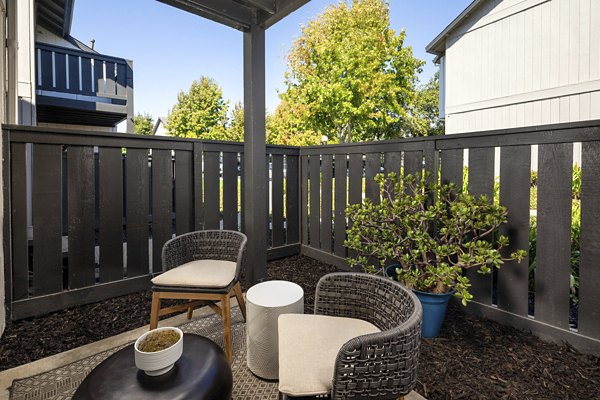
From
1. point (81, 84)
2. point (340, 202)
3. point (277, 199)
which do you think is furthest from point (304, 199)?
point (81, 84)

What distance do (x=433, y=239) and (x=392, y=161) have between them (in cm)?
94

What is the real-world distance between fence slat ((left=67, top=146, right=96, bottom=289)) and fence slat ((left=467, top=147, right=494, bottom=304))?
302 centimetres

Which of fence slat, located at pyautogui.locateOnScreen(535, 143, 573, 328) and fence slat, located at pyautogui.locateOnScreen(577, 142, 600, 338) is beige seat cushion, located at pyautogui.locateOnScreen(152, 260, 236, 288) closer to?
fence slat, located at pyautogui.locateOnScreen(535, 143, 573, 328)

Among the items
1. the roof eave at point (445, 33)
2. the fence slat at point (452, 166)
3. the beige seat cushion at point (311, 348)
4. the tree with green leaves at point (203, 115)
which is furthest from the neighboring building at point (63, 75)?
the tree with green leaves at point (203, 115)

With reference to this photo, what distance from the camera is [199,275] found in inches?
81.2

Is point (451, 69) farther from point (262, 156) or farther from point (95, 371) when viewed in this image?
point (95, 371)

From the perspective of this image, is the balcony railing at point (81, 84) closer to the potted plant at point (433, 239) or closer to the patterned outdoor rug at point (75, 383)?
the patterned outdoor rug at point (75, 383)

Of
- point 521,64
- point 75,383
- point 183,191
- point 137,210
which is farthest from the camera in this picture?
point 521,64

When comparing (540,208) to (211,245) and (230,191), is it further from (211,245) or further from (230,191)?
(230,191)

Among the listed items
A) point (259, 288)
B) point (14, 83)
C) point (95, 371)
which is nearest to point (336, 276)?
point (259, 288)

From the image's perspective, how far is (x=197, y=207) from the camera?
10.7 feet

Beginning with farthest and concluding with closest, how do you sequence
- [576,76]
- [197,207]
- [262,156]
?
[576,76]
[197,207]
[262,156]

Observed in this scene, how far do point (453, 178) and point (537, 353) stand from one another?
1.25 meters

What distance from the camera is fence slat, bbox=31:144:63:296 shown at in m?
2.42
